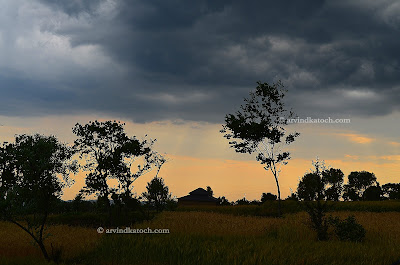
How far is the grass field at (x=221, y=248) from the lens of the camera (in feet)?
48.5

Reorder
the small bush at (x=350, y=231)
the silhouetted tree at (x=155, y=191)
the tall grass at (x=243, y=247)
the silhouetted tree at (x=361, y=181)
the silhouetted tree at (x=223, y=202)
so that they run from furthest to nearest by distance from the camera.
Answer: the silhouetted tree at (x=361, y=181)
the silhouetted tree at (x=223, y=202)
the silhouetted tree at (x=155, y=191)
the small bush at (x=350, y=231)
the tall grass at (x=243, y=247)

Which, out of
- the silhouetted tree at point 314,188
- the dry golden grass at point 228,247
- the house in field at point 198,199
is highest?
the silhouetted tree at point 314,188

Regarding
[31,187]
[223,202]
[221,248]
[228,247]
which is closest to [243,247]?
[228,247]

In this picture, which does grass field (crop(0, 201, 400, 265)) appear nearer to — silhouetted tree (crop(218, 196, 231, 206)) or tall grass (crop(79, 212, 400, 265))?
tall grass (crop(79, 212, 400, 265))

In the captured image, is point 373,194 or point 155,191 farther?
point 373,194

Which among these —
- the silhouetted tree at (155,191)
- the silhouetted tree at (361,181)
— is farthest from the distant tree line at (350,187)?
the silhouetted tree at (155,191)

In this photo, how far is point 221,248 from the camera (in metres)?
15.8

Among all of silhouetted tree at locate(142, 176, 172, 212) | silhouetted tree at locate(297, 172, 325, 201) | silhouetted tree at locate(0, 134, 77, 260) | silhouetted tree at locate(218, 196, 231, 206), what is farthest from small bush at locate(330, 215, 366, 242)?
silhouetted tree at locate(218, 196, 231, 206)

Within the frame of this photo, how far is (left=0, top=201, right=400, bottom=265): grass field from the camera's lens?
14789mm

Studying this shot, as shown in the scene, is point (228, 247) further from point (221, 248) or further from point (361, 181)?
point (361, 181)

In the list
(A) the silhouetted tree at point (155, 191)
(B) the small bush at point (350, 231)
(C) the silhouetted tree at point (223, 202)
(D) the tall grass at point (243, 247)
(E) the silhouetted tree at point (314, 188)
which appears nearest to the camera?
(D) the tall grass at point (243, 247)

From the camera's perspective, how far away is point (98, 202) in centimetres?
3275

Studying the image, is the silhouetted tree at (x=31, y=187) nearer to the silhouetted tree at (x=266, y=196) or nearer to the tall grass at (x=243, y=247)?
the tall grass at (x=243, y=247)

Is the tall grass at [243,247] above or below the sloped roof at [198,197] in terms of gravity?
below
